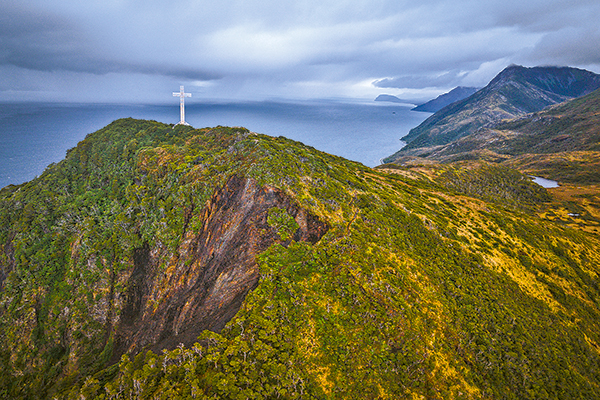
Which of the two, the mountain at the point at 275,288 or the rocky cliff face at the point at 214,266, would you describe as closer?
the mountain at the point at 275,288

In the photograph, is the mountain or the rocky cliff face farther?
the rocky cliff face

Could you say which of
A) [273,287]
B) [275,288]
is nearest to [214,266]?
[273,287]

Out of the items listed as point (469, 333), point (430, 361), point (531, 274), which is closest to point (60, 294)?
point (430, 361)

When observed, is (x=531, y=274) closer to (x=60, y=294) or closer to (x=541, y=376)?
(x=541, y=376)

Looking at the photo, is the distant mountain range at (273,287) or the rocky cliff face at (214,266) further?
the rocky cliff face at (214,266)

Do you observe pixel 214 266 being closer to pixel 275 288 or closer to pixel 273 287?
pixel 273 287
